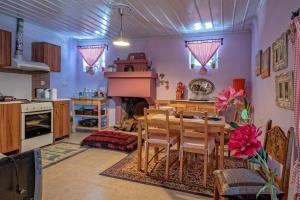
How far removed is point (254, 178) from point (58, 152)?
3382 millimetres

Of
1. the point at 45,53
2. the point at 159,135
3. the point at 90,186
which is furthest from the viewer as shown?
the point at 45,53

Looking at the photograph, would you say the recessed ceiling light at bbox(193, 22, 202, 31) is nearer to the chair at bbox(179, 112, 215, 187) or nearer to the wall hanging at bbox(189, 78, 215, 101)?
the wall hanging at bbox(189, 78, 215, 101)

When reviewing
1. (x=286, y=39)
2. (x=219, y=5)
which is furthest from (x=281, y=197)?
(x=219, y=5)

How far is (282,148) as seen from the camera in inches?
67.5

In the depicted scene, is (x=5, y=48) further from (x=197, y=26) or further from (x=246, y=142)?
(x=246, y=142)

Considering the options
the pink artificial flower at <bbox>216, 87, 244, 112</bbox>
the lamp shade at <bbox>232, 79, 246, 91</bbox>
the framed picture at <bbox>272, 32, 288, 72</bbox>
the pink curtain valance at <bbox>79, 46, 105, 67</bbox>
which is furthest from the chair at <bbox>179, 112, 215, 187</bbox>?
the pink curtain valance at <bbox>79, 46, 105, 67</bbox>

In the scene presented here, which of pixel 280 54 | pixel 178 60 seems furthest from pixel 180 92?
pixel 280 54

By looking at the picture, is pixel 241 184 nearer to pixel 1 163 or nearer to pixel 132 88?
pixel 1 163

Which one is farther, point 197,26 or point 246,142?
point 197,26

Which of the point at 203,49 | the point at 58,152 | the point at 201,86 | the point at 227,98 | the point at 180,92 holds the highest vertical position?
the point at 203,49

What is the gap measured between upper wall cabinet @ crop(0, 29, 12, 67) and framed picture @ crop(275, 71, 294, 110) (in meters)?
4.17

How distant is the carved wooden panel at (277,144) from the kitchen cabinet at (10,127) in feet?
12.3

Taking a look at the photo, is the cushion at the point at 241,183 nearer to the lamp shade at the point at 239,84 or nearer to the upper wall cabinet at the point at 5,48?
the lamp shade at the point at 239,84

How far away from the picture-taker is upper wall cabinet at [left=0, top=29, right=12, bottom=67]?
3887 millimetres
